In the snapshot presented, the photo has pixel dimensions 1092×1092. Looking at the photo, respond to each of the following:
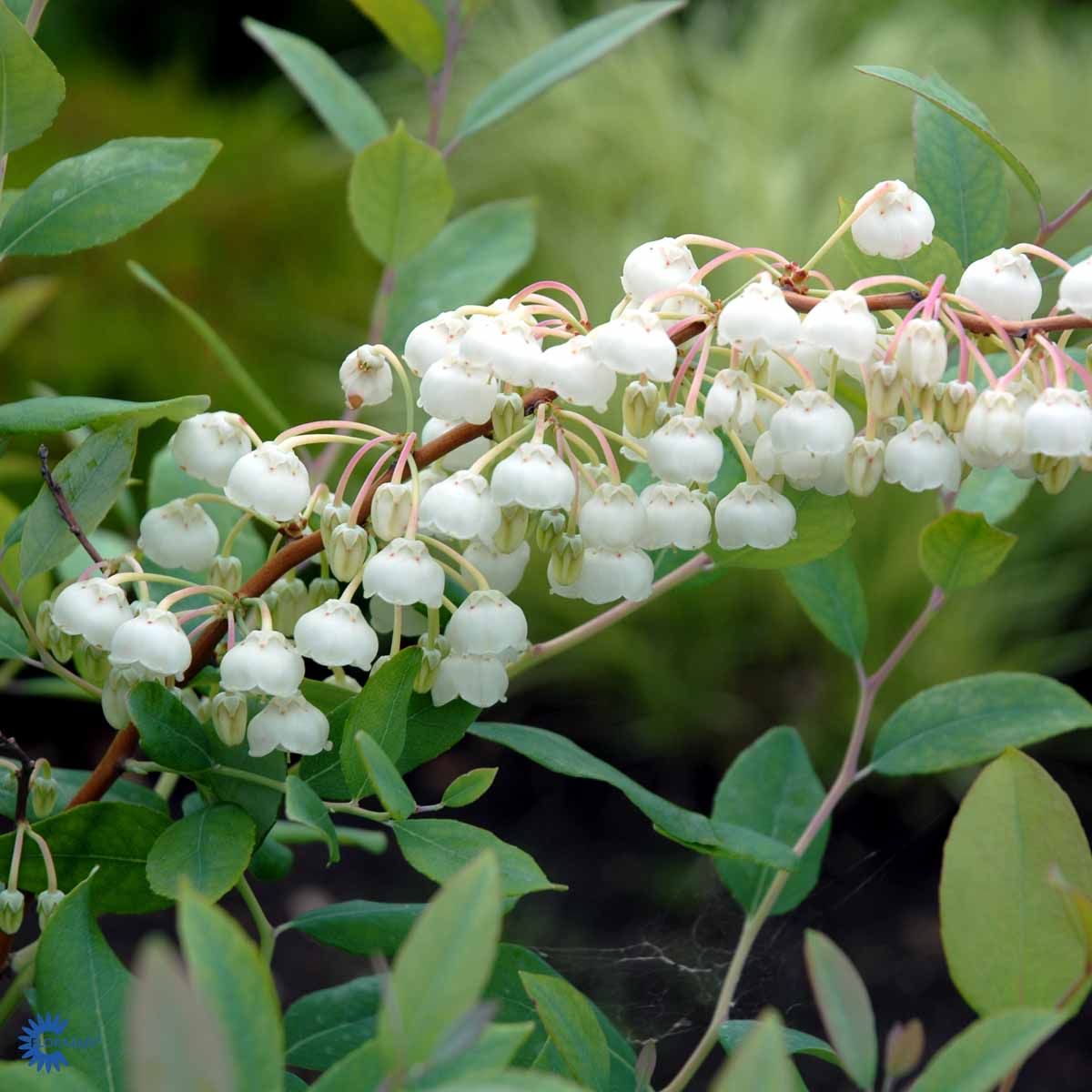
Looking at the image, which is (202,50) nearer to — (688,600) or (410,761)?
(688,600)

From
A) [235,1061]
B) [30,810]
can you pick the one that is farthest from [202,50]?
[235,1061]

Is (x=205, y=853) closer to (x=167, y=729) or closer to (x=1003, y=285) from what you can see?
(x=167, y=729)

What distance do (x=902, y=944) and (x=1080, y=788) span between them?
67 centimetres

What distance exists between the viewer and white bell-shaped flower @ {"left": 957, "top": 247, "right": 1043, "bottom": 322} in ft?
1.90

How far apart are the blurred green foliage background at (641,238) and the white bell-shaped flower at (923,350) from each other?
2070mm

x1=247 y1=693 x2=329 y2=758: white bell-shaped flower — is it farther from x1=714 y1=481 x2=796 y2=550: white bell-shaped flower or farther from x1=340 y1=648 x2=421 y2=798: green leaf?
x1=714 y1=481 x2=796 y2=550: white bell-shaped flower

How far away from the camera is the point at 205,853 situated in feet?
1.97

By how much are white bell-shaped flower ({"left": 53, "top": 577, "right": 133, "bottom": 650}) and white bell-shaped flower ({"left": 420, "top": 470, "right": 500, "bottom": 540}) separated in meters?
0.14

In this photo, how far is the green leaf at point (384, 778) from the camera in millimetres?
503

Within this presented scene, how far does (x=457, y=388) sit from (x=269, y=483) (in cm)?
9

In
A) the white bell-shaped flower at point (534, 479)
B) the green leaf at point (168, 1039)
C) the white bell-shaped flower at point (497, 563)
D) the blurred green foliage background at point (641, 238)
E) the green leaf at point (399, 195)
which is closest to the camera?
the green leaf at point (168, 1039)

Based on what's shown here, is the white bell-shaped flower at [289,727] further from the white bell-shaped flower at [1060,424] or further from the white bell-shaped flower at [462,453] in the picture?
the white bell-shaped flower at [1060,424]

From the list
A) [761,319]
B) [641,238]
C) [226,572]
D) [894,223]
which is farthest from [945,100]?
[641,238]

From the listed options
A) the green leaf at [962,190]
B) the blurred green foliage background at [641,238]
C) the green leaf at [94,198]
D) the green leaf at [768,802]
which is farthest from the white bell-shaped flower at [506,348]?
the blurred green foliage background at [641,238]
